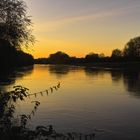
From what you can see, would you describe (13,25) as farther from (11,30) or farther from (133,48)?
(133,48)

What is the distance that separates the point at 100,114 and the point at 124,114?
115cm

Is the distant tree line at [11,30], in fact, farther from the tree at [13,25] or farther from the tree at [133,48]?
the tree at [133,48]

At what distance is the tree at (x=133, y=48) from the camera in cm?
15112

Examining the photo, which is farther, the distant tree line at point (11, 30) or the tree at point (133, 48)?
the tree at point (133, 48)

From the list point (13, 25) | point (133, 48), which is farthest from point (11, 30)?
point (133, 48)

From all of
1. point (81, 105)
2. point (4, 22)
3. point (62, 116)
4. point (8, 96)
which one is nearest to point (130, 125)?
point (62, 116)

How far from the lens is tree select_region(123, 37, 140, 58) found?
496ft

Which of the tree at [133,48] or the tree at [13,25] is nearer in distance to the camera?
the tree at [13,25]

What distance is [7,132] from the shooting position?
792 centimetres

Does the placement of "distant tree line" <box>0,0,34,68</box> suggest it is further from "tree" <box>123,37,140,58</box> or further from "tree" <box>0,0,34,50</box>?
"tree" <box>123,37,140,58</box>

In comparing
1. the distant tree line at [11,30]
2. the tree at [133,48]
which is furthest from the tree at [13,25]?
the tree at [133,48]

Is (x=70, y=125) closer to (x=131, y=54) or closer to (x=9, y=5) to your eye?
(x=9, y=5)

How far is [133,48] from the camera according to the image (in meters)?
154

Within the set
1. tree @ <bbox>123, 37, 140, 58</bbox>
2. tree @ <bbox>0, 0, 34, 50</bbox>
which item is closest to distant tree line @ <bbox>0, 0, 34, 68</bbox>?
tree @ <bbox>0, 0, 34, 50</bbox>
